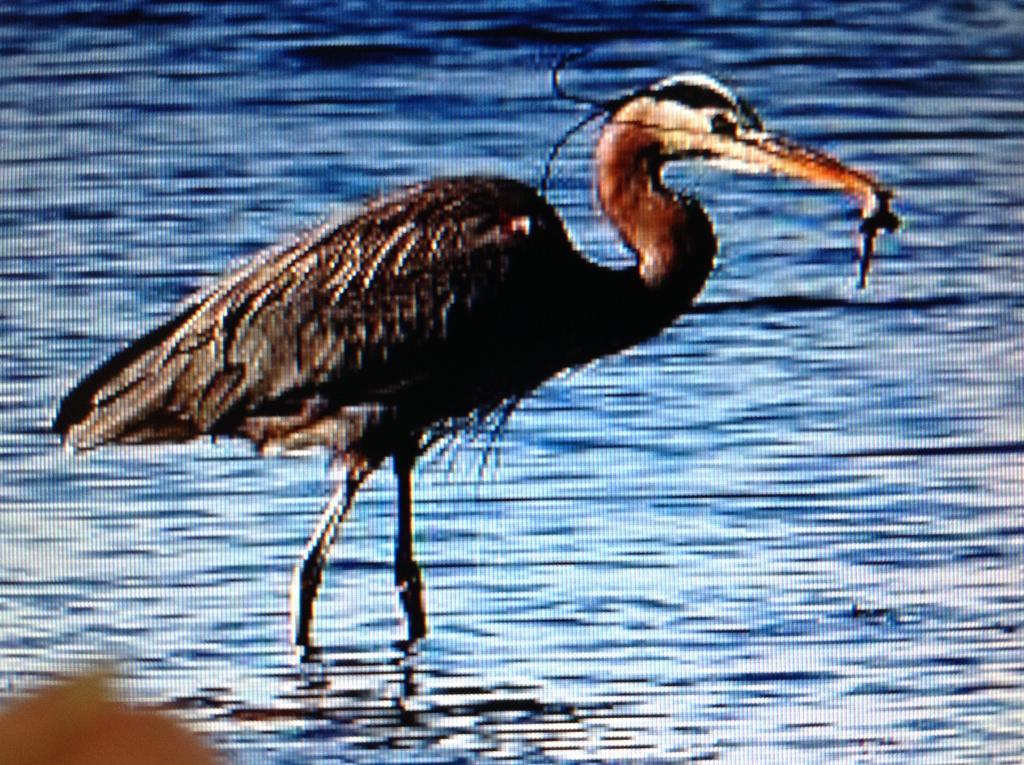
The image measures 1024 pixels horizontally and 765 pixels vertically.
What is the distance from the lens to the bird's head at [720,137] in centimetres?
577

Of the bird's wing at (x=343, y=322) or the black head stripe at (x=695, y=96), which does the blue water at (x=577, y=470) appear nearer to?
the bird's wing at (x=343, y=322)

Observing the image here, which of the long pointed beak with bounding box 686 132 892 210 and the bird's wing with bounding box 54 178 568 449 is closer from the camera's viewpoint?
the bird's wing with bounding box 54 178 568 449

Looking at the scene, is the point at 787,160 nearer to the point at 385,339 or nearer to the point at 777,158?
the point at 777,158

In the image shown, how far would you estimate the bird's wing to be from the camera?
5.60 meters

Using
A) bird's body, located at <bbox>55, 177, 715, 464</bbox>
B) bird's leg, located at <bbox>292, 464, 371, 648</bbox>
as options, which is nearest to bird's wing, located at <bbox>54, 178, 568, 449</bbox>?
bird's body, located at <bbox>55, 177, 715, 464</bbox>

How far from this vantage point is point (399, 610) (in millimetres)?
5656

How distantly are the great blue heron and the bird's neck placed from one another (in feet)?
0.38

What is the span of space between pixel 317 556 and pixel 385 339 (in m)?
0.48

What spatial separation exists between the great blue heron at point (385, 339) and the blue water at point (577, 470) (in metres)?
0.37

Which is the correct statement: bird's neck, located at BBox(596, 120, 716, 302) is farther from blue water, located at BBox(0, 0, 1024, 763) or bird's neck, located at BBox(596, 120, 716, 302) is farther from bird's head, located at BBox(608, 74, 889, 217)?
blue water, located at BBox(0, 0, 1024, 763)

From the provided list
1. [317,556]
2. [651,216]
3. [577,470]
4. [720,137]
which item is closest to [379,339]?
[317,556]

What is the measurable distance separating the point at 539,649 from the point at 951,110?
607 centimetres

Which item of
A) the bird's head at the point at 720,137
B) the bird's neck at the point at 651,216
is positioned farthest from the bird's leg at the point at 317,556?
the bird's head at the point at 720,137

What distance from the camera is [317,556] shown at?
18.4ft
